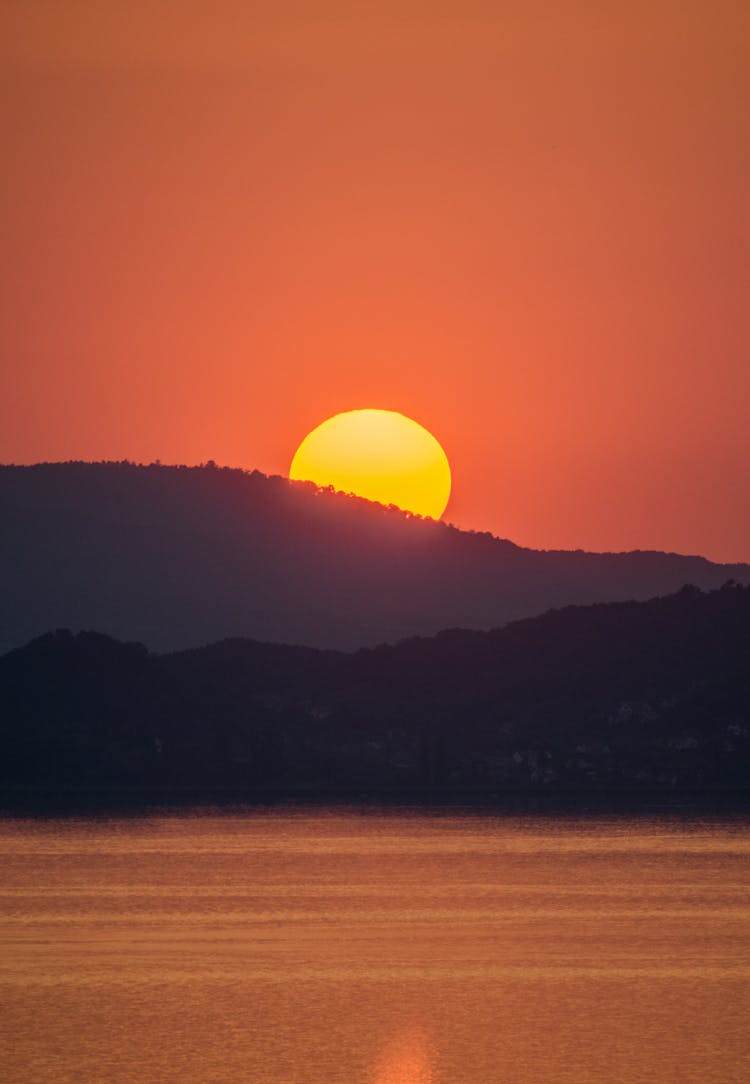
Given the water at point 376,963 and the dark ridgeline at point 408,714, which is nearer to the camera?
the water at point 376,963

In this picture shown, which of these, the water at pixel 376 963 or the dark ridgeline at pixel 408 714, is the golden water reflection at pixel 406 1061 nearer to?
the water at pixel 376 963

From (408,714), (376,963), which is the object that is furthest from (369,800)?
(376,963)

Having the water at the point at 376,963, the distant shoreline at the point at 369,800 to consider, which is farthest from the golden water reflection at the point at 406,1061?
the distant shoreline at the point at 369,800

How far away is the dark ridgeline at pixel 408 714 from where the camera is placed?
472ft

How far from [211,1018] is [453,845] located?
4688 cm

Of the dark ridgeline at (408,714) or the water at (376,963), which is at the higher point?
the dark ridgeline at (408,714)

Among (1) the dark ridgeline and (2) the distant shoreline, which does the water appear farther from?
(1) the dark ridgeline

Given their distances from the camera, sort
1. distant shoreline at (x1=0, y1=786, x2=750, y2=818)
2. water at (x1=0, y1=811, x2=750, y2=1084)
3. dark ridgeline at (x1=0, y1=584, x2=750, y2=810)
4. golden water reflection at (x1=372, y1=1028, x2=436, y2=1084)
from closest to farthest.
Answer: golden water reflection at (x1=372, y1=1028, x2=436, y2=1084), water at (x1=0, y1=811, x2=750, y2=1084), distant shoreline at (x1=0, y1=786, x2=750, y2=818), dark ridgeline at (x1=0, y1=584, x2=750, y2=810)

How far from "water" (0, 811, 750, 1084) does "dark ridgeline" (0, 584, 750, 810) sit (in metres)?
52.8

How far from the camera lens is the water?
40000mm

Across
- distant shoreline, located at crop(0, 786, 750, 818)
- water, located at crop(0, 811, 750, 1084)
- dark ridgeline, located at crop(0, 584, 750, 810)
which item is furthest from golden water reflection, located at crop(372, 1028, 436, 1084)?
dark ridgeline, located at crop(0, 584, 750, 810)

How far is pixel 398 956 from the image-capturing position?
5353 centimetres

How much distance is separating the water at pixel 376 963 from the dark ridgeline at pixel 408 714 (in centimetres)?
5284

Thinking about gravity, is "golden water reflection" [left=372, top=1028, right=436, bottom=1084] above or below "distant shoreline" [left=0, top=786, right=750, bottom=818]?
below
